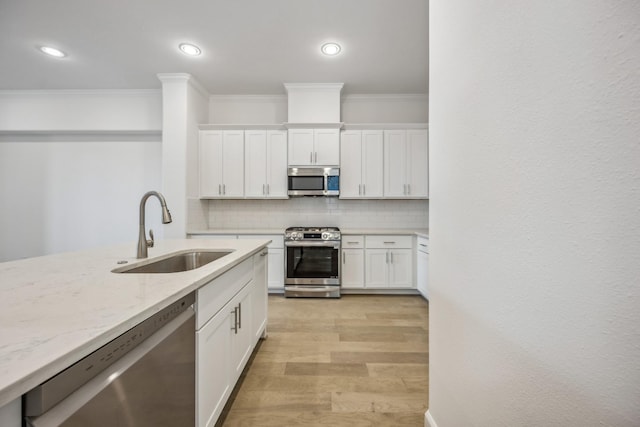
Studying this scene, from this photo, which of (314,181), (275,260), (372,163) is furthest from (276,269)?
(372,163)

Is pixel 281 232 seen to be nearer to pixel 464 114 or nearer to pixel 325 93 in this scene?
pixel 325 93

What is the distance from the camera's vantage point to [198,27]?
2.65 meters

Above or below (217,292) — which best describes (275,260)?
below

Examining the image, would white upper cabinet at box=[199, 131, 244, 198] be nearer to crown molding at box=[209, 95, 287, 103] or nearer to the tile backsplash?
the tile backsplash

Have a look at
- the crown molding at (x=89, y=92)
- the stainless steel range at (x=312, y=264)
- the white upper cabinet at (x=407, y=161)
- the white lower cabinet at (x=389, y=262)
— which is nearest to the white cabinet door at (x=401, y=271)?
the white lower cabinet at (x=389, y=262)

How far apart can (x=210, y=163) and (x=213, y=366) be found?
3.29 meters

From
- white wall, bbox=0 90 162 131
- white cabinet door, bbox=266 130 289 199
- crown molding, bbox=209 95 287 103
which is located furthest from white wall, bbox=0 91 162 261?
white cabinet door, bbox=266 130 289 199

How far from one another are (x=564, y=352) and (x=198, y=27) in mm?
3443

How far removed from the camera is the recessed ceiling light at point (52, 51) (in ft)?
9.92

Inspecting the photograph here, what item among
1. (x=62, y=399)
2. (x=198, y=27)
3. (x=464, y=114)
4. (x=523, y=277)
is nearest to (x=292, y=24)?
(x=198, y=27)

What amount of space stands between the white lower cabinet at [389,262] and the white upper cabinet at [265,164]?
152 cm

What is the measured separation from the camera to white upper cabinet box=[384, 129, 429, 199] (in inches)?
157

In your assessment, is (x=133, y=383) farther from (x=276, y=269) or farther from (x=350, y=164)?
(x=350, y=164)

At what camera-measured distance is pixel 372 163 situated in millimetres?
4020
